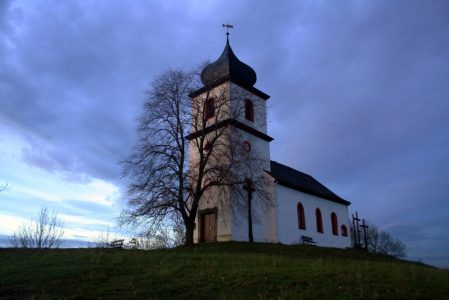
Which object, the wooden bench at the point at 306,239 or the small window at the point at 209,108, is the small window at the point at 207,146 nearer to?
the small window at the point at 209,108

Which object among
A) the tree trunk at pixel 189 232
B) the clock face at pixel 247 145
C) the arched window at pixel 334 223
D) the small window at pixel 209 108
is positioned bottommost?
the tree trunk at pixel 189 232

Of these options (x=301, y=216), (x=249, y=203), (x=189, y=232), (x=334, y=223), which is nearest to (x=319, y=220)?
(x=334, y=223)

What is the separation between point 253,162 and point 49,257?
1729cm

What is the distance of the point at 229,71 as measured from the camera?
32.9m

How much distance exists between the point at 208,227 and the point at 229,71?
11.9 m

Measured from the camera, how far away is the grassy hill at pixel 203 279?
1171cm

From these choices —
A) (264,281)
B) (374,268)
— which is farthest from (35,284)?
(374,268)

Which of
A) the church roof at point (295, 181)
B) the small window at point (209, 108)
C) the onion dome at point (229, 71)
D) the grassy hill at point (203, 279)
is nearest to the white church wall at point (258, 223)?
the church roof at point (295, 181)

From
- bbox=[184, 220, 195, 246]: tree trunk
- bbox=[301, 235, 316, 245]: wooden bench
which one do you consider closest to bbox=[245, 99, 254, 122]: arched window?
bbox=[301, 235, 316, 245]: wooden bench

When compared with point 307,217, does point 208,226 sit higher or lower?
lower

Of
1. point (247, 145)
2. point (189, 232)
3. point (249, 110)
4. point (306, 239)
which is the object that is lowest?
point (189, 232)

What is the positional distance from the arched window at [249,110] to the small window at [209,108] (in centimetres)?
432

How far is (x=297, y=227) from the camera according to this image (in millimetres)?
34000

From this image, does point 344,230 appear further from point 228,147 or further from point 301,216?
point 228,147
